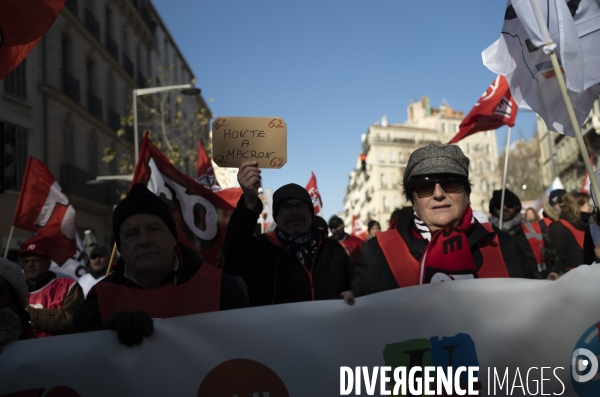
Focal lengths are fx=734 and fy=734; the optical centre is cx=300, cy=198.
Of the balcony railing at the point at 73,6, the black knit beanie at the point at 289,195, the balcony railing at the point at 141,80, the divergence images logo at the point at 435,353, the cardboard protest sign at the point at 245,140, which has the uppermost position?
the balcony railing at the point at 73,6

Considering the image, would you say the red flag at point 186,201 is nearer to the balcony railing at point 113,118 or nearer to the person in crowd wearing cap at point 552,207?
the person in crowd wearing cap at point 552,207

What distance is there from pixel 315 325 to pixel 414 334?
1.31 feet

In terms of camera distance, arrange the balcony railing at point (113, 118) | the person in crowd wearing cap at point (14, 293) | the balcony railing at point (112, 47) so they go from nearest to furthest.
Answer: the person in crowd wearing cap at point (14, 293) → the balcony railing at point (113, 118) → the balcony railing at point (112, 47)

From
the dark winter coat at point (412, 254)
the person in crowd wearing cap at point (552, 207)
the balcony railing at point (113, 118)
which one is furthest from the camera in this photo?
the balcony railing at point (113, 118)

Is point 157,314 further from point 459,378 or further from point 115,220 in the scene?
point 459,378

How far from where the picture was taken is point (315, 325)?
2969 mm

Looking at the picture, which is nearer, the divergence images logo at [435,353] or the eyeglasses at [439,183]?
the divergence images logo at [435,353]

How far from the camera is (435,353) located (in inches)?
114

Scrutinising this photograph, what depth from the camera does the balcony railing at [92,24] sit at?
28922 mm

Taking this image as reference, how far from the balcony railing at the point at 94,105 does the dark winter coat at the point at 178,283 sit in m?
26.9

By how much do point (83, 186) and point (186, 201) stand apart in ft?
69.0

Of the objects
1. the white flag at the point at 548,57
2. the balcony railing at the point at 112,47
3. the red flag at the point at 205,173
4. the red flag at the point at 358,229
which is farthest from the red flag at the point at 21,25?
the balcony railing at the point at 112,47

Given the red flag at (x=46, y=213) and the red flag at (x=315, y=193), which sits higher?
the red flag at (x=315, y=193)

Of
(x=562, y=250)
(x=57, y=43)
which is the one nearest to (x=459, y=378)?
(x=562, y=250)
